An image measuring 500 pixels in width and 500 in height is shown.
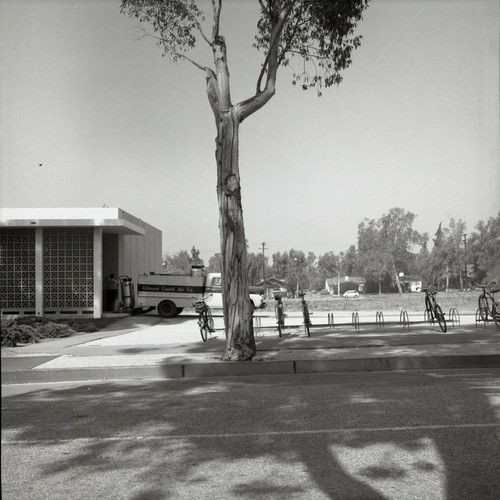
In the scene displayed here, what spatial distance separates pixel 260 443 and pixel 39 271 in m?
24.3

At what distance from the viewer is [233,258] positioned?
12.9 metres

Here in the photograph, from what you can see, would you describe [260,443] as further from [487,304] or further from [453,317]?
[453,317]

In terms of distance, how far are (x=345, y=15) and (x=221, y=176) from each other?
491 centimetres

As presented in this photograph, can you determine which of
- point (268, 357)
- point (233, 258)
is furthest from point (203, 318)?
point (233, 258)

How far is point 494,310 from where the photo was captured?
Result: 18.4 metres

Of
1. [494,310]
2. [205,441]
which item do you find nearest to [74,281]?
[494,310]

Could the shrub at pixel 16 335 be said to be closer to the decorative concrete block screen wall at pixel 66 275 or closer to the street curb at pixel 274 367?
the street curb at pixel 274 367

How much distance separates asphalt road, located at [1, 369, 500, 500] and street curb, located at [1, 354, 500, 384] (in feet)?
7.15

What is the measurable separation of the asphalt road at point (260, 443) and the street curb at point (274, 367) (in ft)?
7.15

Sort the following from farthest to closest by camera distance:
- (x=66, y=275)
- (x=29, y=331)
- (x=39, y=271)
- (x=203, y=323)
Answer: (x=66, y=275) → (x=39, y=271) → (x=29, y=331) → (x=203, y=323)

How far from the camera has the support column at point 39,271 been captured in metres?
28.7

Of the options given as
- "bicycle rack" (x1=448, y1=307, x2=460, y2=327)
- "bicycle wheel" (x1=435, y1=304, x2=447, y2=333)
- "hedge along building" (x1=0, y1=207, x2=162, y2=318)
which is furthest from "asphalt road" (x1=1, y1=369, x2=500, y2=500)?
"hedge along building" (x1=0, y1=207, x2=162, y2=318)

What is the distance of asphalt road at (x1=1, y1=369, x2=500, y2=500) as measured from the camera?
4.89 metres

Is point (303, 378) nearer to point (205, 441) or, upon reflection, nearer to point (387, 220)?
point (205, 441)
